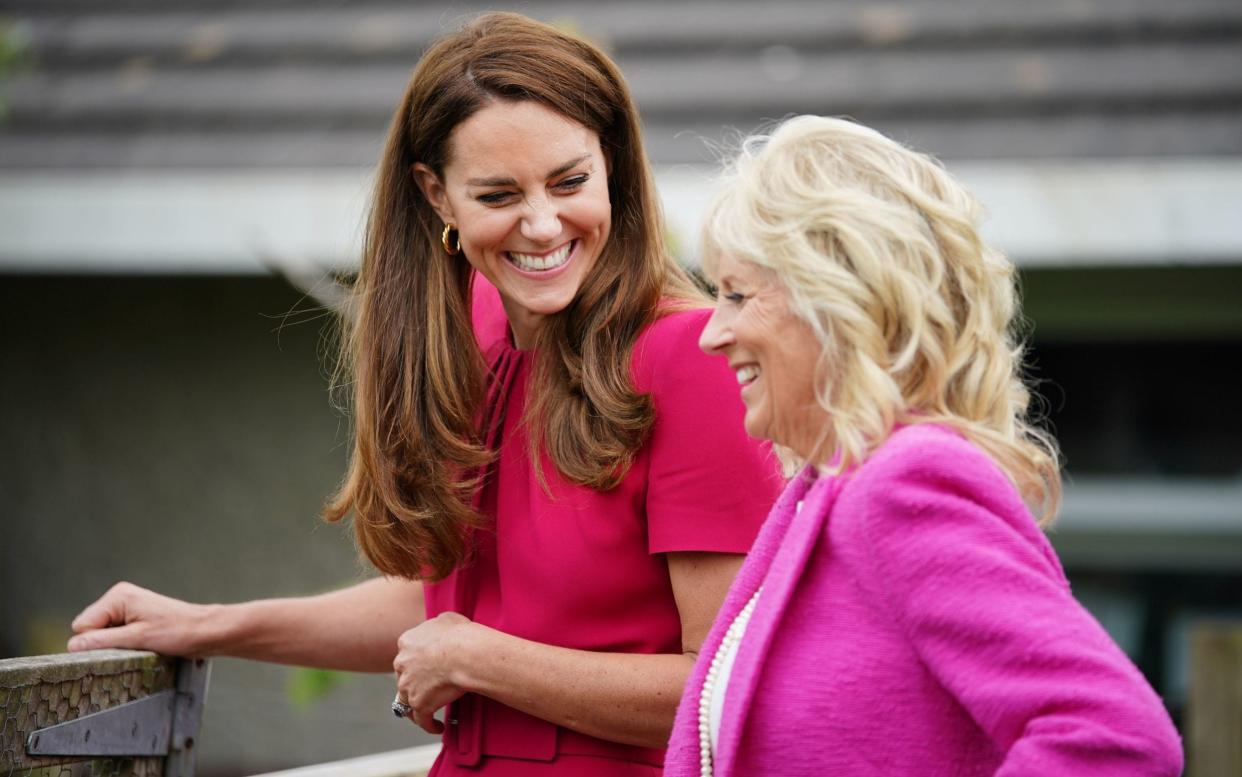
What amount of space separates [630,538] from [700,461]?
139 millimetres

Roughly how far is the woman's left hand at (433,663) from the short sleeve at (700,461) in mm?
280

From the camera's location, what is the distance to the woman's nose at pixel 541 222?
2.00 m

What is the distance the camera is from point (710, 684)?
60.4 inches

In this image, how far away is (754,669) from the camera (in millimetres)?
1435

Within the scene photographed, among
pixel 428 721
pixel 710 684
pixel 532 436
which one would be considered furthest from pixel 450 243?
pixel 710 684

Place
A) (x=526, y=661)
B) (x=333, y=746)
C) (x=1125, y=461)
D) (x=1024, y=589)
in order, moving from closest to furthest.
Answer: (x=1024, y=589) < (x=526, y=661) < (x=333, y=746) < (x=1125, y=461)

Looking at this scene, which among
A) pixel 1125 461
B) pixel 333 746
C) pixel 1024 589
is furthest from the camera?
pixel 1125 461

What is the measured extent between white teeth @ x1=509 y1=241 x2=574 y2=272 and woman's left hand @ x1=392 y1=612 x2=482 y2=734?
1.59 feet

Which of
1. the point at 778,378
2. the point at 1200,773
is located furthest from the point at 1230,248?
the point at 778,378

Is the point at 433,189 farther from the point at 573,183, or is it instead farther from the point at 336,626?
the point at 336,626

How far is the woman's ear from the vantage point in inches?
85.5

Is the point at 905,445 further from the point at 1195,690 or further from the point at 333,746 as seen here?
the point at 333,746

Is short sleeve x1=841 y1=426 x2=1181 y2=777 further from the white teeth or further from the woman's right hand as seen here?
the woman's right hand

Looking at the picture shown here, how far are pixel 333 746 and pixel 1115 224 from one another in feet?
9.85
